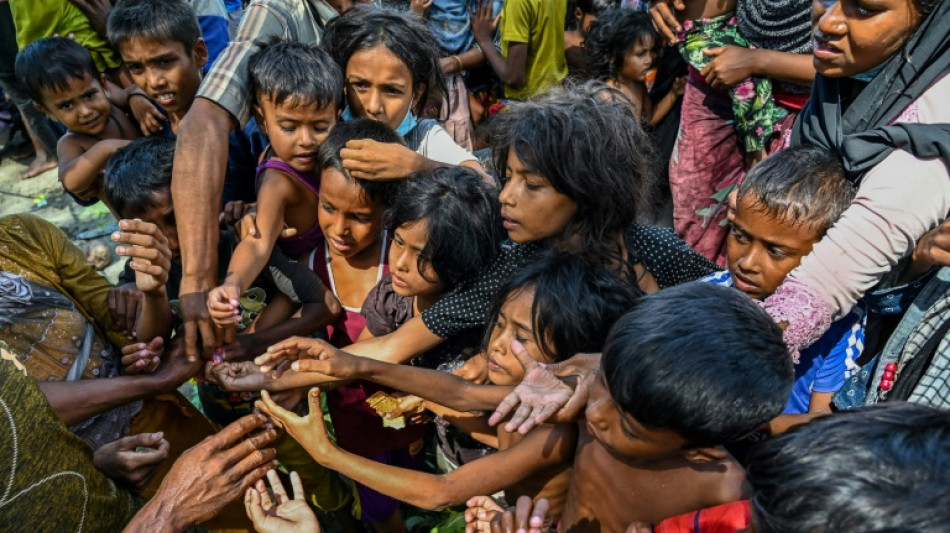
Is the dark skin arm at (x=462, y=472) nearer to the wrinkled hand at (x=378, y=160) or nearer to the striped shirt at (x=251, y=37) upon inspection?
the wrinkled hand at (x=378, y=160)

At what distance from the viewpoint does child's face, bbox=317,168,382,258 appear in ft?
7.99

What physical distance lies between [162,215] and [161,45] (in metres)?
0.83

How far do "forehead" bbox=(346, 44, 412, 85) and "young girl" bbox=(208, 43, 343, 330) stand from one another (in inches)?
4.7

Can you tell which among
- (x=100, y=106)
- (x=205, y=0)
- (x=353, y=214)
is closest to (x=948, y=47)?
(x=353, y=214)

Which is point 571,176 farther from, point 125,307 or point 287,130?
point 125,307

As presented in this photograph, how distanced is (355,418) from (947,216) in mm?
2198

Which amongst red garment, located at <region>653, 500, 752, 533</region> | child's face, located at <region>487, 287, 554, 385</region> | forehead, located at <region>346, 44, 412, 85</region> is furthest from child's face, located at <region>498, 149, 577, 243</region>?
red garment, located at <region>653, 500, 752, 533</region>

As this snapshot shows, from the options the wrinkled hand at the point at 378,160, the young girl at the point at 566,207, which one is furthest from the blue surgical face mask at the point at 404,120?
the young girl at the point at 566,207

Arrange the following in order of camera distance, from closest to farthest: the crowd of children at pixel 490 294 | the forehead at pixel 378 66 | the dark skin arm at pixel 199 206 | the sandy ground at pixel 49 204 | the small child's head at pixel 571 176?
the crowd of children at pixel 490 294
the small child's head at pixel 571 176
the dark skin arm at pixel 199 206
the forehead at pixel 378 66
the sandy ground at pixel 49 204

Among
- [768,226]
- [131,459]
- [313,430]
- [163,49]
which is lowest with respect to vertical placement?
[131,459]

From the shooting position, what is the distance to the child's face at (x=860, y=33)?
183 centimetres

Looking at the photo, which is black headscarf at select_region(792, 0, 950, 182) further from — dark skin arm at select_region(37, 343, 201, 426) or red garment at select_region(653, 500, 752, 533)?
dark skin arm at select_region(37, 343, 201, 426)

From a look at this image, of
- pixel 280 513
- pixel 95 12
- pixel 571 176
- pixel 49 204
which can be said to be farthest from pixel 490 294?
pixel 49 204

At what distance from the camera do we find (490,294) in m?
2.32
